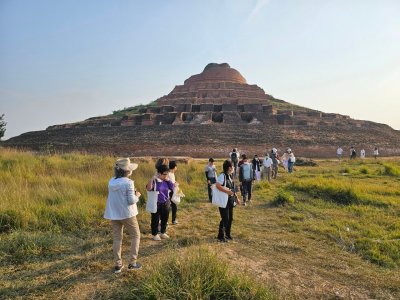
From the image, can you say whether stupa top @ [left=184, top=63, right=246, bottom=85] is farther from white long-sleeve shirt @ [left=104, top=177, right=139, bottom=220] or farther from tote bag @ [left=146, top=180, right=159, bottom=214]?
white long-sleeve shirt @ [left=104, top=177, right=139, bottom=220]

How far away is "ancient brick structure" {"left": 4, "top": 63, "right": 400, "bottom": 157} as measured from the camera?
27.0m

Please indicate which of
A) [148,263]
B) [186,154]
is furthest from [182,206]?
[186,154]

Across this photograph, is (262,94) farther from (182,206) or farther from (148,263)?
(148,263)

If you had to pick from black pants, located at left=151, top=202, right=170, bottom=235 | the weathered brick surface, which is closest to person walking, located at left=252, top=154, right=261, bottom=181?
black pants, located at left=151, top=202, right=170, bottom=235

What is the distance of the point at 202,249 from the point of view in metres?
3.47

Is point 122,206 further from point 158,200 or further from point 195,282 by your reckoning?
point 158,200

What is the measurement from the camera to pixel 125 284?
3359 millimetres

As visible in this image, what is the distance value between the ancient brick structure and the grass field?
62.0 feet

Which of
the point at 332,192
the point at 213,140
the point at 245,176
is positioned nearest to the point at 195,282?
the point at 245,176

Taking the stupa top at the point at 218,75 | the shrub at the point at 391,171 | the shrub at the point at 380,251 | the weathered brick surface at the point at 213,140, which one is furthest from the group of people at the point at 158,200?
the stupa top at the point at 218,75

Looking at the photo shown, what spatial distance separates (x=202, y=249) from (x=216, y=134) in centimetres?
2516

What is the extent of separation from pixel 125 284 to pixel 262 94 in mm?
44280

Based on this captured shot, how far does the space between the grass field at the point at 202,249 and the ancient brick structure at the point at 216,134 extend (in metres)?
18.9

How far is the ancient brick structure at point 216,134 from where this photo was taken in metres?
27.0
